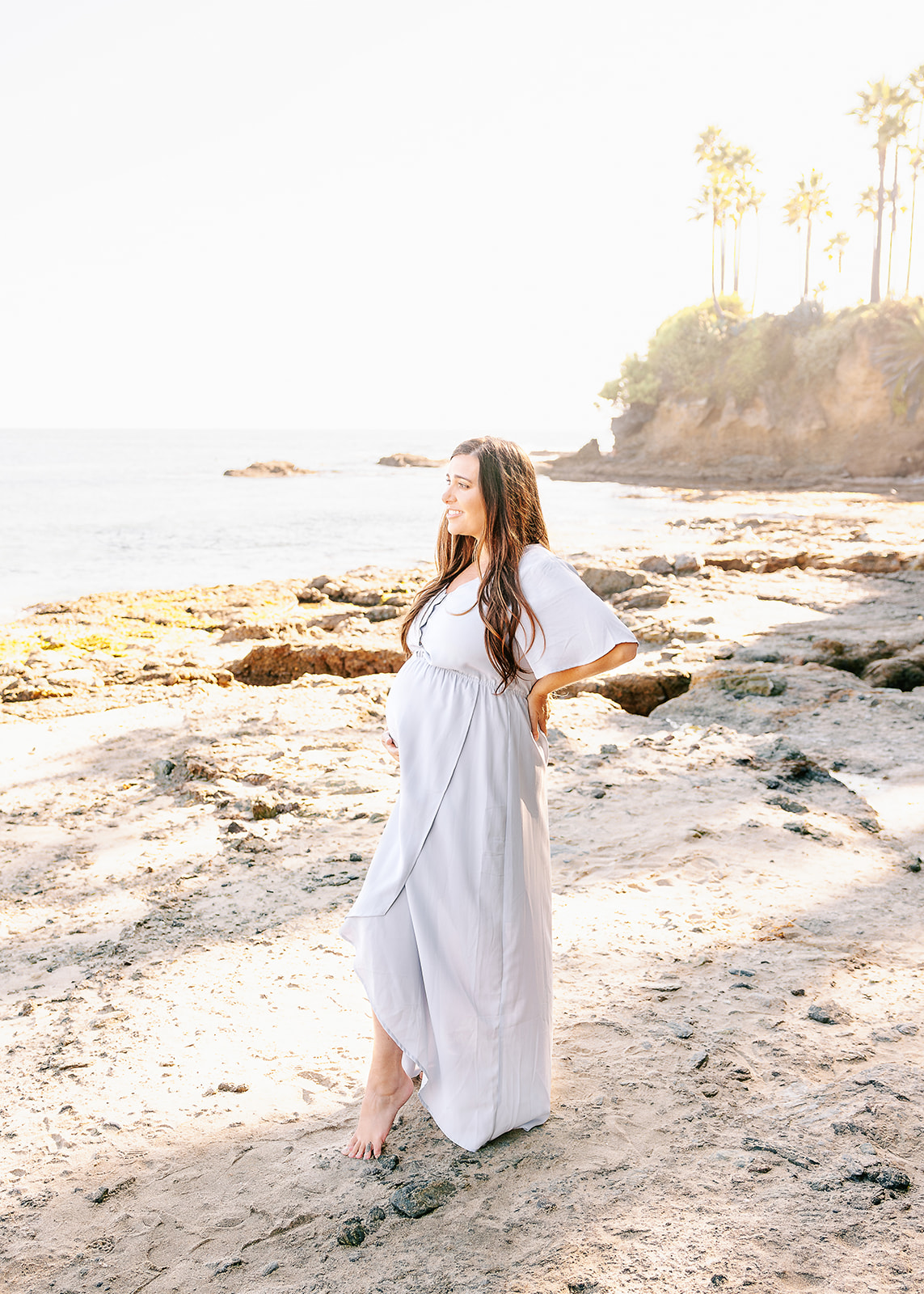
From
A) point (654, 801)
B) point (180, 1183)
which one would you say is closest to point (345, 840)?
point (654, 801)

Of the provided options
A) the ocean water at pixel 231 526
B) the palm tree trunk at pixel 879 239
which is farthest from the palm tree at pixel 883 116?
the ocean water at pixel 231 526

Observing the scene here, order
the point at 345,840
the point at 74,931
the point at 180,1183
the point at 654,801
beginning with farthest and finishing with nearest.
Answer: the point at 654,801 < the point at 345,840 < the point at 74,931 < the point at 180,1183

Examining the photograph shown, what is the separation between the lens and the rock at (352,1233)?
2.20 metres

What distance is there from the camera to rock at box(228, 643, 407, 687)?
8641 mm

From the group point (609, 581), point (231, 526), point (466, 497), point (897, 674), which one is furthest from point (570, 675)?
point (231, 526)

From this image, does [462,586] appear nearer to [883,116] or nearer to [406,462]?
[883,116]

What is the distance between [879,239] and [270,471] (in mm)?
38289

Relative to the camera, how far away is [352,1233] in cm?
222

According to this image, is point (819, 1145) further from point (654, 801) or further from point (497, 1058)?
point (654, 801)

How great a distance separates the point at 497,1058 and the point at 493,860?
0.53 m

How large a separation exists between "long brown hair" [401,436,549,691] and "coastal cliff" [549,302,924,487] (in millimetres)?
40411

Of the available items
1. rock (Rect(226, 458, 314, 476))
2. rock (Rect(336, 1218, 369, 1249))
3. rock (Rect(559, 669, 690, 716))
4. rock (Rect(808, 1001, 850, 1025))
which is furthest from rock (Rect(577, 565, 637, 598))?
rock (Rect(226, 458, 314, 476))

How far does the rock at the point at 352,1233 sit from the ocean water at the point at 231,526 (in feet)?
46.3

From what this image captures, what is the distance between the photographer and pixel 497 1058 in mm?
2375
